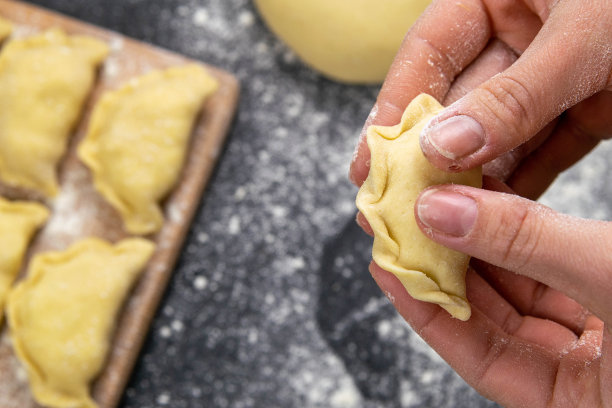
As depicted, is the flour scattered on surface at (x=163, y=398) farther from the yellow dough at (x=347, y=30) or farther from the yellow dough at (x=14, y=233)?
the yellow dough at (x=347, y=30)

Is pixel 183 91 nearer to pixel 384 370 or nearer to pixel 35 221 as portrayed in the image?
pixel 35 221

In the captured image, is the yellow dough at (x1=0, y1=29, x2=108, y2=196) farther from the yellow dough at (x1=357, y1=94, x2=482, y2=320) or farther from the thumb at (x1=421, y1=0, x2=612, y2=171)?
the thumb at (x1=421, y1=0, x2=612, y2=171)

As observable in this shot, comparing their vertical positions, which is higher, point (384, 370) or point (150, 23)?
point (150, 23)

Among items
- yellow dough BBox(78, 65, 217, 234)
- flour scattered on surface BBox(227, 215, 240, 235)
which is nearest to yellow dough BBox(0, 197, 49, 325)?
yellow dough BBox(78, 65, 217, 234)

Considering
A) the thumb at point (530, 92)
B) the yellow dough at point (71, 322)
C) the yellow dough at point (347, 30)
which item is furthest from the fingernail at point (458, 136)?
the yellow dough at point (71, 322)

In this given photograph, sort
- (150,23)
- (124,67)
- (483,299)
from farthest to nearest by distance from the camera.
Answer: (150,23) < (124,67) < (483,299)

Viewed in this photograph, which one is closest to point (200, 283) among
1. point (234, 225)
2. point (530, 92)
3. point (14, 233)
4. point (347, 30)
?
point (234, 225)

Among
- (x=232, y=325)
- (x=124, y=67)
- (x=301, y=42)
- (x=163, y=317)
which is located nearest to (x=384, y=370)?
(x=232, y=325)
